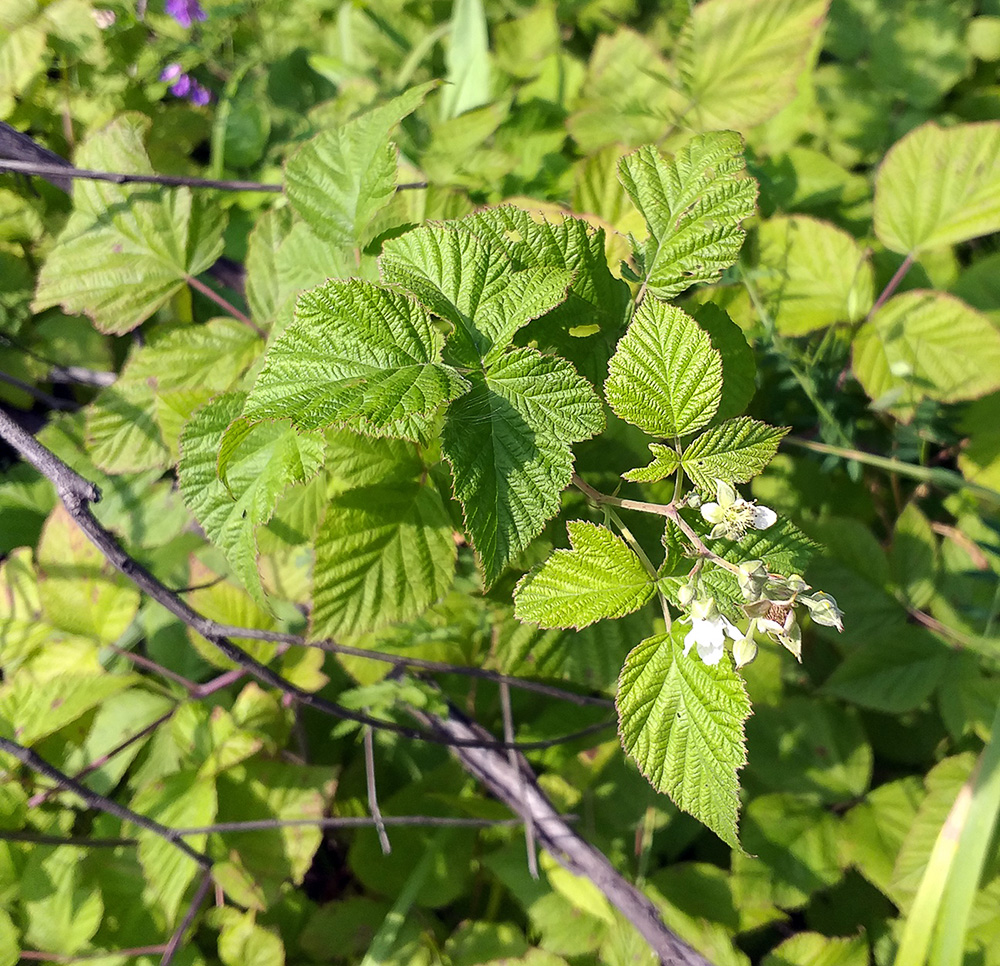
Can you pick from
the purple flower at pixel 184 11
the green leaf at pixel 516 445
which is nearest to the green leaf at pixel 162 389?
the green leaf at pixel 516 445

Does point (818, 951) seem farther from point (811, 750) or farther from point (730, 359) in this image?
point (730, 359)

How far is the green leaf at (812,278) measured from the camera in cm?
151

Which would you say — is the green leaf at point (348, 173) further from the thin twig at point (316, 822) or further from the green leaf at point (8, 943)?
the green leaf at point (8, 943)

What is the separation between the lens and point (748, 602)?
74cm

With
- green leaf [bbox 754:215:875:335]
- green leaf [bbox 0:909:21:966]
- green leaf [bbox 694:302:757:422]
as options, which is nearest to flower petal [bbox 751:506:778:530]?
green leaf [bbox 694:302:757:422]

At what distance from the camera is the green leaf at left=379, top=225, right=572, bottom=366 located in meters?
0.80

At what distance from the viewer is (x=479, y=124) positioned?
5.58ft

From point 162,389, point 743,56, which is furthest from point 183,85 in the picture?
point 743,56

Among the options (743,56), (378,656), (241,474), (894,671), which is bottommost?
(894,671)

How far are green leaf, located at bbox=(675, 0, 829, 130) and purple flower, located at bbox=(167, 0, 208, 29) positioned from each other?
1.52m

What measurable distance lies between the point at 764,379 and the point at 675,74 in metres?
0.91

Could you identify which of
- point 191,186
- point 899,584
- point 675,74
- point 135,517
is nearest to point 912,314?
point 899,584

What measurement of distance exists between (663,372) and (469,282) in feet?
0.82

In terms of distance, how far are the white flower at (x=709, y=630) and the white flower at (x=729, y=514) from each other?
73mm
